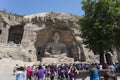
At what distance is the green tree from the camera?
1235 inches

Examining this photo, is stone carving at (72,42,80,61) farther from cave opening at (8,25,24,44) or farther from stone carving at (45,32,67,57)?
cave opening at (8,25,24,44)

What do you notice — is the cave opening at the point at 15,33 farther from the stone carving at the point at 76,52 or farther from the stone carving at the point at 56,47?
the stone carving at the point at 76,52

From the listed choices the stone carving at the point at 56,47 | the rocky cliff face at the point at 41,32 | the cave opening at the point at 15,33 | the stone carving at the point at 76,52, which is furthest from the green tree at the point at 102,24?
the cave opening at the point at 15,33

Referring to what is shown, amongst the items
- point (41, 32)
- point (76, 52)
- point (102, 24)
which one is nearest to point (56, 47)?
point (76, 52)

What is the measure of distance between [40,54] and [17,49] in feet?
26.6

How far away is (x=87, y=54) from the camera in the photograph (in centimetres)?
4488

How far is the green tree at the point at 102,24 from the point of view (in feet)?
103

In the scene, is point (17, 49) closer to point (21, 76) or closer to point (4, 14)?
point (4, 14)

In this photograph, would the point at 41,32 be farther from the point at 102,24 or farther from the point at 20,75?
the point at 20,75

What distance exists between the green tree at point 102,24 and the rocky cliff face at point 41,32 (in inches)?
474

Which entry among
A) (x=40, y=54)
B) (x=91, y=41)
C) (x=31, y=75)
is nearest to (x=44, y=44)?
(x=40, y=54)

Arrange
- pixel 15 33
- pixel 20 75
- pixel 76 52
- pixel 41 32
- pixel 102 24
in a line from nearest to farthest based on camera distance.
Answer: pixel 20 75 < pixel 102 24 < pixel 41 32 < pixel 76 52 < pixel 15 33

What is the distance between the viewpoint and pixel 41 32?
1817 inches

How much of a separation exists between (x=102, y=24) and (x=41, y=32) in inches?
659
